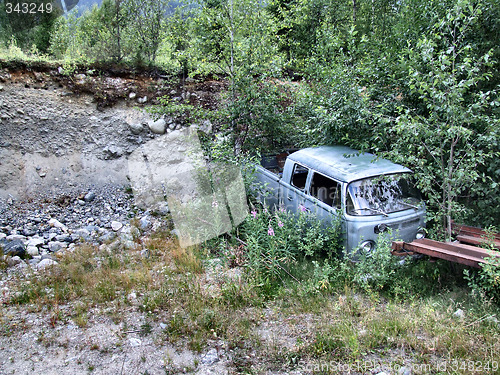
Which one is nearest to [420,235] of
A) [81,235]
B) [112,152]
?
[81,235]

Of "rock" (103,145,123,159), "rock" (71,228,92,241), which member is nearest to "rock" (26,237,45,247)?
"rock" (71,228,92,241)

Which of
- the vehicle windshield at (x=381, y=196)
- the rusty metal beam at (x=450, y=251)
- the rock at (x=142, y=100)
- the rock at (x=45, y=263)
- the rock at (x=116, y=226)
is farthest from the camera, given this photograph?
the rock at (x=142, y=100)

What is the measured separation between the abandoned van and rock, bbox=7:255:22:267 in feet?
18.4

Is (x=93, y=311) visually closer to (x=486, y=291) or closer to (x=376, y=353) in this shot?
(x=376, y=353)

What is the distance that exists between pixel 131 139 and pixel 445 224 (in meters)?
9.71

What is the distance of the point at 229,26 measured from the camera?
911 centimetres

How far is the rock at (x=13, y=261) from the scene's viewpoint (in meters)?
6.69

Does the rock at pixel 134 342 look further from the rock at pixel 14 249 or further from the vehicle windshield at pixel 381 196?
the rock at pixel 14 249

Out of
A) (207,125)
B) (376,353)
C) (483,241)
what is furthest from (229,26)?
(376,353)

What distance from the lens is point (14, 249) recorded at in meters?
7.05

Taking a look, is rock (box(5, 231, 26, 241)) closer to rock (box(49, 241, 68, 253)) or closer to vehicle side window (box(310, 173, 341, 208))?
rock (box(49, 241, 68, 253))

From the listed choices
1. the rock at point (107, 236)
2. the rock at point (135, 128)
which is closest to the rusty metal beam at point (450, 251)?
the rock at point (107, 236)

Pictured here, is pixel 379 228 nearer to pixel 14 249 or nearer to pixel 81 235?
pixel 81 235

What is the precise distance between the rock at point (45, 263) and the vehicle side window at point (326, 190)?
202 inches
